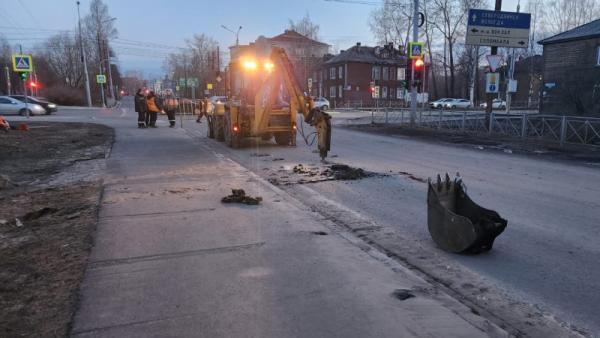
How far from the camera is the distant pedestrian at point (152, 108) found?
2528cm

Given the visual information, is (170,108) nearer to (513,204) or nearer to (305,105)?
(305,105)

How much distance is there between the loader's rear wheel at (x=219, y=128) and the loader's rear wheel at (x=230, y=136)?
36.2 inches

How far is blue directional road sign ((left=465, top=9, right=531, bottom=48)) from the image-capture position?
67.7ft

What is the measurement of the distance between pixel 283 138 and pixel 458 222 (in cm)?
1157

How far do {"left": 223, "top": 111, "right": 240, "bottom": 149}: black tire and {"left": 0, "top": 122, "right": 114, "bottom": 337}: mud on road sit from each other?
188 inches

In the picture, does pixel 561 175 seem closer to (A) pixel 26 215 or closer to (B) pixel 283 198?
(B) pixel 283 198

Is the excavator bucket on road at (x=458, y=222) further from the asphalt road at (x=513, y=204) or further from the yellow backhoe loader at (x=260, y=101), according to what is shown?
the yellow backhoe loader at (x=260, y=101)

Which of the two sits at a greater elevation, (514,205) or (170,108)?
(170,108)

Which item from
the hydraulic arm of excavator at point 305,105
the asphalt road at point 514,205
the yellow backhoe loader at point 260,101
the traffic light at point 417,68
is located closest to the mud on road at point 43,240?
the asphalt road at point 514,205

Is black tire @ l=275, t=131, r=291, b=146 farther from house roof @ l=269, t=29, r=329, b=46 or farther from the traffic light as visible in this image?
house roof @ l=269, t=29, r=329, b=46

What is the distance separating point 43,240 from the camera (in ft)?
18.8

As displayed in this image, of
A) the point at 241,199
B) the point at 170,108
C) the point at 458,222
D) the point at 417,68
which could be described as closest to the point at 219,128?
the point at 170,108

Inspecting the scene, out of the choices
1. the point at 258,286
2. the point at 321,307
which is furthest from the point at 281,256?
the point at 321,307

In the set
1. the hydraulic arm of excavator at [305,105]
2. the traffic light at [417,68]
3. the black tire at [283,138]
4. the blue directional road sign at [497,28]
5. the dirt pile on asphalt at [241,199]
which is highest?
the blue directional road sign at [497,28]
